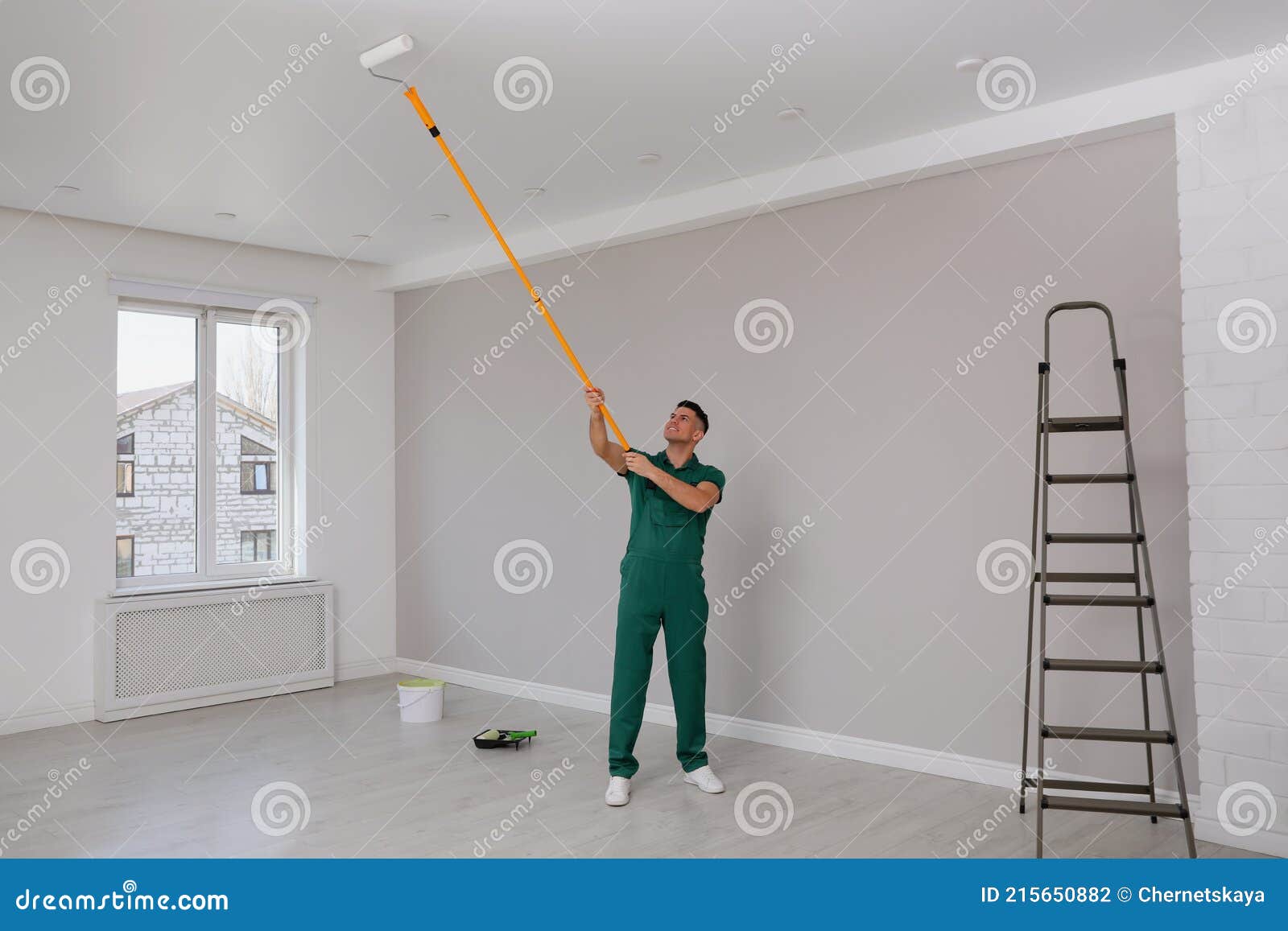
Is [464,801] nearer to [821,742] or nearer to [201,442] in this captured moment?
[821,742]

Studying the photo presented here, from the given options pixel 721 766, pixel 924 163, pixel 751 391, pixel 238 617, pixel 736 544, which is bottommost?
pixel 721 766

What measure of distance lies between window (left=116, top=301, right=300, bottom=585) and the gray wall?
1.55m

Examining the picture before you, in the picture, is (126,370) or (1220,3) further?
(126,370)

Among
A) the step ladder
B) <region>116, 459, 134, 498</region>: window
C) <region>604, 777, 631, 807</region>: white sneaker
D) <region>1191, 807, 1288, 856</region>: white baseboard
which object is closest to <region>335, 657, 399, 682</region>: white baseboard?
<region>116, 459, 134, 498</region>: window

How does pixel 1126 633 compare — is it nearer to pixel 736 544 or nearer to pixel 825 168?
pixel 736 544

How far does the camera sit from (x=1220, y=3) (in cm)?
295

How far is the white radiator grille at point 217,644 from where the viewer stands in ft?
17.1

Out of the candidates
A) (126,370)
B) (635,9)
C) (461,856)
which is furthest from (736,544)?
(126,370)

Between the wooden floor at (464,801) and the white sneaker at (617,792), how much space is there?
0.15ft

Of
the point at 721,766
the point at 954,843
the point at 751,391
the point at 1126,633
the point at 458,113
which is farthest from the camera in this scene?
the point at 751,391

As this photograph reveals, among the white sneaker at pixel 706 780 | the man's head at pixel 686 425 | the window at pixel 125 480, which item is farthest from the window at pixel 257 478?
the white sneaker at pixel 706 780

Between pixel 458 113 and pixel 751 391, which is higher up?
pixel 458 113

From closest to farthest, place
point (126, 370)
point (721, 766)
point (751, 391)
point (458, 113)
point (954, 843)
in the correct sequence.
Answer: point (954, 843)
point (458, 113)
point (721, 766)
point (751, 391)
point (126, 370)

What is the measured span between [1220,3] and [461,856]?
346cm
